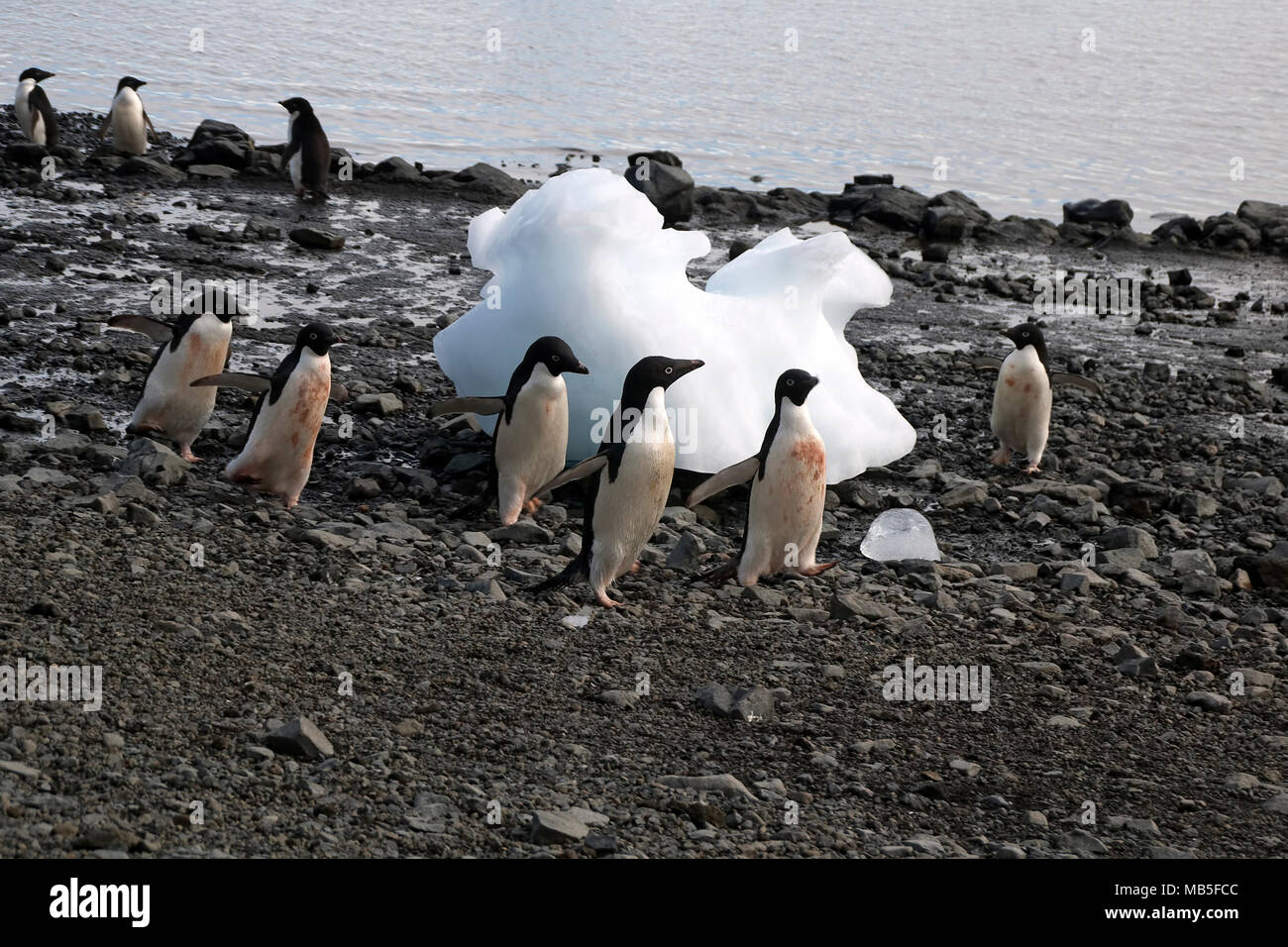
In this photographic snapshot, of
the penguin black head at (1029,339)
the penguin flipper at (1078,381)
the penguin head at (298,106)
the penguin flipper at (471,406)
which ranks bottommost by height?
the penguin flipper at (471,406)

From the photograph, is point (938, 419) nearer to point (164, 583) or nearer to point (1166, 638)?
point (1166, 638)

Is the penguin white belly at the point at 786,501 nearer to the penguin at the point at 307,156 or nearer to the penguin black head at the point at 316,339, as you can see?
the penguin black head at the point at 316,339

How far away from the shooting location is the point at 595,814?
12.2ft

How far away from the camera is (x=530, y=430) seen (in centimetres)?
604

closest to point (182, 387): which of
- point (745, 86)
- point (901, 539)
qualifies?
point (901, 539)

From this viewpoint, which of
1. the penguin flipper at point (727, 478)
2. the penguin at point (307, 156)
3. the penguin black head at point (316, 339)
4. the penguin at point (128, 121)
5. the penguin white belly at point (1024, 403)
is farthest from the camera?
the penguin at point (128, 121)

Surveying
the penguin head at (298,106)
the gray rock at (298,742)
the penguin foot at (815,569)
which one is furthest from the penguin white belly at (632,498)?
the penguin head at (298,106)

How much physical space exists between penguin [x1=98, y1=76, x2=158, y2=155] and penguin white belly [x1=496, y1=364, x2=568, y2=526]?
978cm

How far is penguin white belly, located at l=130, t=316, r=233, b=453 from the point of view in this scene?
21.3 ft

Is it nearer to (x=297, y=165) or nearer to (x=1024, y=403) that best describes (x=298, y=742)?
(x=1024, y=403)

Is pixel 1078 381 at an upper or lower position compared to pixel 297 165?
lower

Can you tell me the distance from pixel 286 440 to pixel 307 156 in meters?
8.02

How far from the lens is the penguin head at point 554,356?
596 cm
